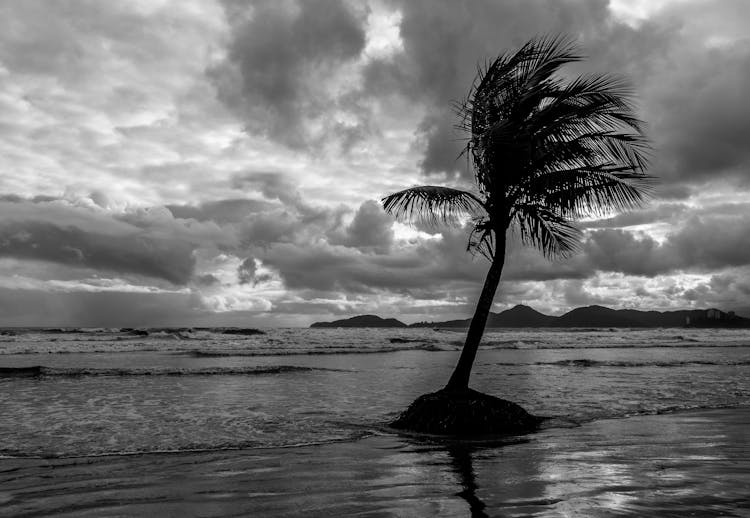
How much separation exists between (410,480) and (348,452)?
8.04 feet

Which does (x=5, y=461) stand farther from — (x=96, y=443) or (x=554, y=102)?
(x=554, y=102)

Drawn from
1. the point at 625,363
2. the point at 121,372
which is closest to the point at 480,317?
the point at 121,372

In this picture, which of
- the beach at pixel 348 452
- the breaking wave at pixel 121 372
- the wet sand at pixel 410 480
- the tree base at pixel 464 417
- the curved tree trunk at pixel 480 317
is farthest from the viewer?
the breaking wave at pixel 121 372

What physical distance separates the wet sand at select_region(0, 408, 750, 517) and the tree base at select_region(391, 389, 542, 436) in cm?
97

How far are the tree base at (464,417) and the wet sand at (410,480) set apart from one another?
970 millimetres

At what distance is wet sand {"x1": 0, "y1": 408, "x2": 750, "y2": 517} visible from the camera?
589 centimetres

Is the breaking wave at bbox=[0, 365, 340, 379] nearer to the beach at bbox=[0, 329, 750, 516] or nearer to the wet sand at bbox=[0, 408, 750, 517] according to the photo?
the beach at bbox=[0, 329, 750, 516]

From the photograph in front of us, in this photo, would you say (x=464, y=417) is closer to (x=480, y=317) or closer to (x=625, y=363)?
(x=480, y=317)

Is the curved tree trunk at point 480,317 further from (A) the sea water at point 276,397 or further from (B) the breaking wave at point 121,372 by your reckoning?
(B) the breaking wave at point 121,372

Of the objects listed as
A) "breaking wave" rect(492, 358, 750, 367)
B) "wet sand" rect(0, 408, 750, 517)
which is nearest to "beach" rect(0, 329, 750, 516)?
→ "wet sand" rect(0, 408, 750, 517)

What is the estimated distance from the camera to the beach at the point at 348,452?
6133 mm

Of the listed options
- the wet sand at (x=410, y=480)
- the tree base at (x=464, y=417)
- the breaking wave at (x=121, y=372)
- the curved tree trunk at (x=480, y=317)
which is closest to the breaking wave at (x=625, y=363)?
the breaking wave at (x=121, y=372)

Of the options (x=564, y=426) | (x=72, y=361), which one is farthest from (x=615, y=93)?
(x=72, y=361)

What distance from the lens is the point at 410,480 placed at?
282 inches
